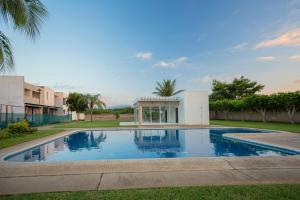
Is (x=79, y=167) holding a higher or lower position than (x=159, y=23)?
lower

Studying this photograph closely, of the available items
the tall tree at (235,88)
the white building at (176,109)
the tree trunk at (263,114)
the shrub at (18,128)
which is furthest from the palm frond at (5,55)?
the tall tree at (235,88)

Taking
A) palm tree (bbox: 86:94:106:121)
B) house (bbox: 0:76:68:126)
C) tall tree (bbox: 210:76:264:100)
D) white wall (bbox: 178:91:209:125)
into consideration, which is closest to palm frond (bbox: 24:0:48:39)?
house (bbox: 0:76:68:126)

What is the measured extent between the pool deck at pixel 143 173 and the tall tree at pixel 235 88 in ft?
118

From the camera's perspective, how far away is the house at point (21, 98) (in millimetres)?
22469

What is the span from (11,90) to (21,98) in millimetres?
1479

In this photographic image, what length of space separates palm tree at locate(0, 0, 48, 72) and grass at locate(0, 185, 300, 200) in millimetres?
4132

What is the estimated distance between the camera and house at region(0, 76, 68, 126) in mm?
22469

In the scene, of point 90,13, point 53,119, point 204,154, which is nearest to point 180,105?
point 90,13

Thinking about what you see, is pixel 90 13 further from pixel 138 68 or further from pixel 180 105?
pixel 180 105

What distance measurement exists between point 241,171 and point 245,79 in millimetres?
38056

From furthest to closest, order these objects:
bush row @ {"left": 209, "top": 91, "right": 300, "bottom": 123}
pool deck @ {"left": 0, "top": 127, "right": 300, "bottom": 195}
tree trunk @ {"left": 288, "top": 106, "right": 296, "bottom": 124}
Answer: tree trunk @ {"left": 288, "top": 106, "right": 296, "bottom": 124}
bush row @ {"left": 209, "top": 91, "right": 300, "bottom": 123}
pool deck @ {"left": 0, "top": 127, "right": 300, "bottom": 195}

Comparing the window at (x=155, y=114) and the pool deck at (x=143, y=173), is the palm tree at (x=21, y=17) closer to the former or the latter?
the pool deck at (x=143, y=173)

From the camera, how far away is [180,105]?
84.5 ft

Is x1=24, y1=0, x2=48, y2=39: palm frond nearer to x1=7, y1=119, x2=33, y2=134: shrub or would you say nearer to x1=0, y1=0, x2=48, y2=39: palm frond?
x1=0, y1=0, x2=48, y2=39: palm frond
